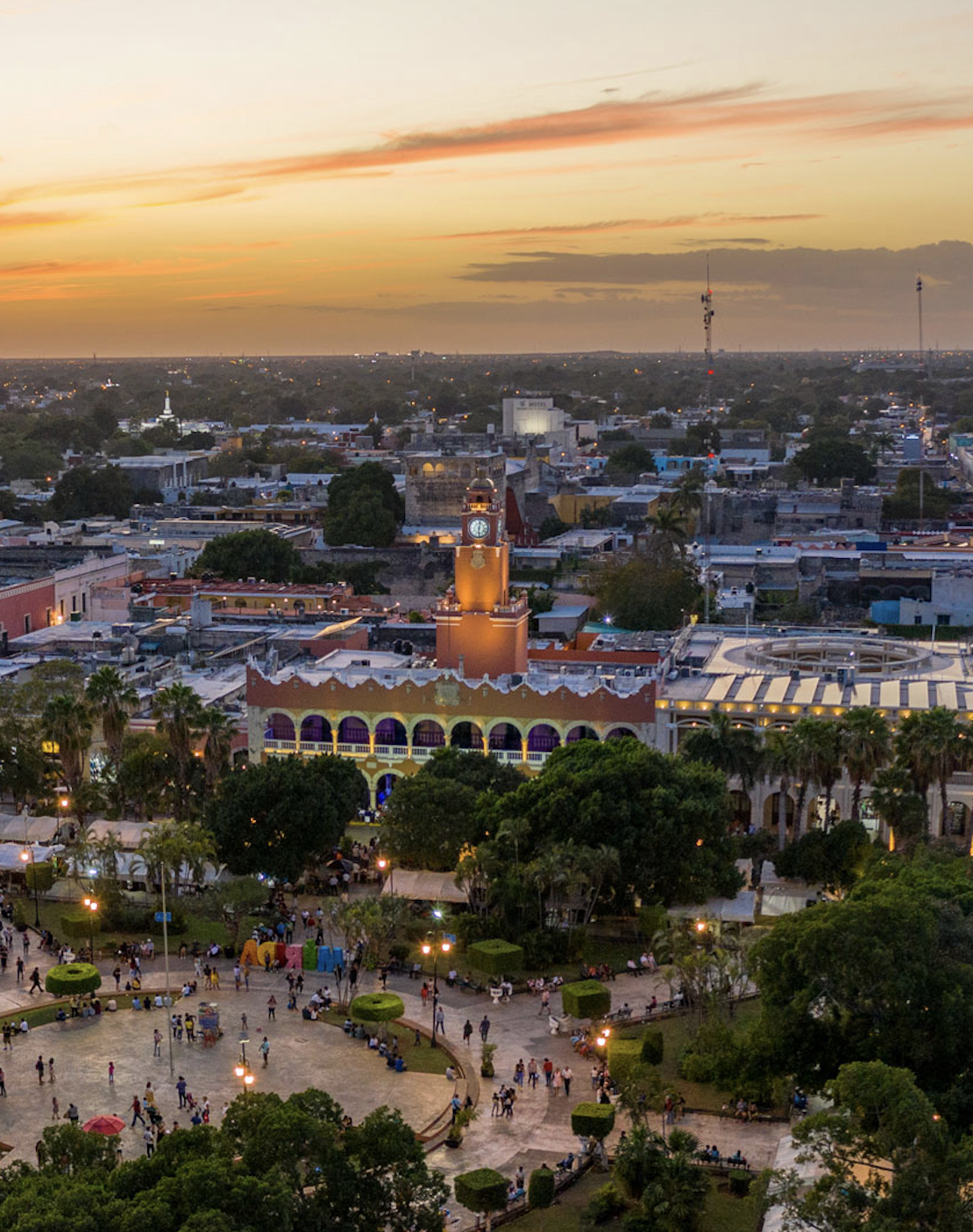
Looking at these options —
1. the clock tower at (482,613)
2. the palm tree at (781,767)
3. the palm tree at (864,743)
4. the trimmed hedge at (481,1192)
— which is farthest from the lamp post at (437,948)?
the clock tower at (482,613)

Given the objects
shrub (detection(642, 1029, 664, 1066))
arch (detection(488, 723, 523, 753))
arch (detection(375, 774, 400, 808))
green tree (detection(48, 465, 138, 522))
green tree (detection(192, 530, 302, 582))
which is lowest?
shrub (detection(642, 1029, 664, 1066))

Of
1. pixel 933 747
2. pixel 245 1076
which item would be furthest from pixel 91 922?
pixel 933 747

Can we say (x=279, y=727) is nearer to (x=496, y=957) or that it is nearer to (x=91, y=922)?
(x=91, y=922)

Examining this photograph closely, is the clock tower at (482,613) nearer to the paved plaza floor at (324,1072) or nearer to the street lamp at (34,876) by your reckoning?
the street lamp at (34,876)

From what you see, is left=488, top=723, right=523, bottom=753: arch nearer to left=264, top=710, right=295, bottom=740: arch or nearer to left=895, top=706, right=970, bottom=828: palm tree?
left=264, top=710, right=295, bottom=740: arch

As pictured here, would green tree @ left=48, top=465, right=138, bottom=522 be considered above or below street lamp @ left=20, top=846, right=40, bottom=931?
above

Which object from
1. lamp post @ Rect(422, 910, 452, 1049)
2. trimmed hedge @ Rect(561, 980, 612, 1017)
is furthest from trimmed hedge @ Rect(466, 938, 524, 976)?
trimmed hedge @ Rect(561, 980, 612, 1017)
